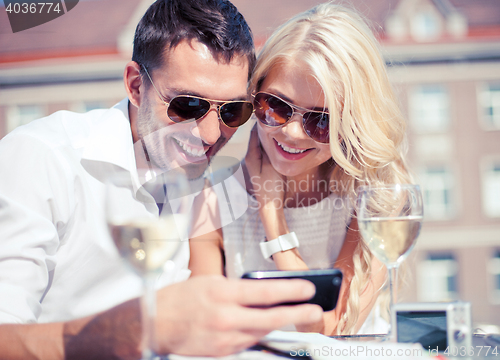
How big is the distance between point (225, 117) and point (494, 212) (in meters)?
13.8

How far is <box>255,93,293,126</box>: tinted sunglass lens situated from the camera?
5.62ft

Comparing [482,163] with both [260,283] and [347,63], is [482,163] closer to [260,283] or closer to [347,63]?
[347,63]

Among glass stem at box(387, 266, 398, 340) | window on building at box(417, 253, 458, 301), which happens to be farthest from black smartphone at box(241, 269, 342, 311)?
window on building at box(417, 253, 458, 301)

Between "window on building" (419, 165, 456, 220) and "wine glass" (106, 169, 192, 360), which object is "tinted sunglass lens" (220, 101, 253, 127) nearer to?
"wine glass" (106, 169, 192, 360)

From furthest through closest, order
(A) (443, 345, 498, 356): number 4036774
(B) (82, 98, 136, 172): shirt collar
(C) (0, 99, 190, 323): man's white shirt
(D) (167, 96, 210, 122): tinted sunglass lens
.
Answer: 1. (D) (167, 96, 210, 122): tinted sunglass lens
2. (B) (82, 98, 136, 172): shirt collar
3. (C) (0, 99, 190, 323): man's white shirt
4. (A) (443, 345, 498, 356): number 4036774

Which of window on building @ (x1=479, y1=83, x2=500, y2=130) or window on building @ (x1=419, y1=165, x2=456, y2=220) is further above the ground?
window on building @ (x1=479, y1=83, x2=500, y2=130)

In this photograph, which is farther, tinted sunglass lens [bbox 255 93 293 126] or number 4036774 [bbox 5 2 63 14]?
number 4036774 [bbox 5 2 63 14]

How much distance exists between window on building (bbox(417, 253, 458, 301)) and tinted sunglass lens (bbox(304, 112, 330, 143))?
12547 millimetres

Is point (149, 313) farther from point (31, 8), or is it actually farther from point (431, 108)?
point (431, 108)

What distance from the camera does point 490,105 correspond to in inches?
525

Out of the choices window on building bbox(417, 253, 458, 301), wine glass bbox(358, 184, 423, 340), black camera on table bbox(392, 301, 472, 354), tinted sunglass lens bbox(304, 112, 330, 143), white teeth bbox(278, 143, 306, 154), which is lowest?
window on building bbox(417, 253, 458, 301)

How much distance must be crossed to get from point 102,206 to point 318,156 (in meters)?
1.20

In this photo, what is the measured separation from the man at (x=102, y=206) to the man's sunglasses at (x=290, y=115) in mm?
80

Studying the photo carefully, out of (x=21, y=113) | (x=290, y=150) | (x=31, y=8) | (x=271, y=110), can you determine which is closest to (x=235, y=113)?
(x=271, y=110)
